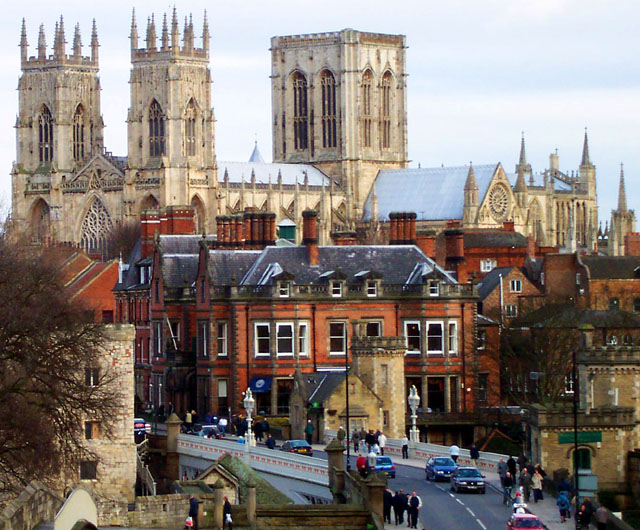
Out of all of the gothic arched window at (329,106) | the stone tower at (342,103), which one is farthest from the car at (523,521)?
the gothic arched window at (329,106)

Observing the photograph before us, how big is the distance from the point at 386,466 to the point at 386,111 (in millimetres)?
143567

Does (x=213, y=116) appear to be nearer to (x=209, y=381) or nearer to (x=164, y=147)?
(x=164, y=147)

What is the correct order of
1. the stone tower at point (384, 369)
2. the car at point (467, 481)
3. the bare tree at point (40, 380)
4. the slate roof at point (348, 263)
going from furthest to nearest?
the slate roof at point (348, 263) < the stone tower at point (384, 369) < the car at point (467, 481) < the bare tree at point (40, 380)

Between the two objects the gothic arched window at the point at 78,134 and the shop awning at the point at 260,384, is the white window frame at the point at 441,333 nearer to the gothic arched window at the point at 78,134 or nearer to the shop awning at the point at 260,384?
the shop awning at the point at 260,384

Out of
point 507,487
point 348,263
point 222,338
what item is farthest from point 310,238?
point 507,487

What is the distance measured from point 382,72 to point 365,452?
449 ft

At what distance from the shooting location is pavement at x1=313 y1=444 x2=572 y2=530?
45.2m

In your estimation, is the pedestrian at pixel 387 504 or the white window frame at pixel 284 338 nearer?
the pedestrian at pixel 387 504

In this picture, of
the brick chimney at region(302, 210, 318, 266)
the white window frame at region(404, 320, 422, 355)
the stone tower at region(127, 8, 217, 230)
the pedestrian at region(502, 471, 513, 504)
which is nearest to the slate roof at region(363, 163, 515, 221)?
the stone tower at region(127, 8, 217, 230)

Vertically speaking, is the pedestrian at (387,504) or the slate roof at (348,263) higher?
the slate roof at (348,263)

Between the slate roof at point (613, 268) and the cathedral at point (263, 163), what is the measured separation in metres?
56.5

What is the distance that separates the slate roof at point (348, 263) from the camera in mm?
72312

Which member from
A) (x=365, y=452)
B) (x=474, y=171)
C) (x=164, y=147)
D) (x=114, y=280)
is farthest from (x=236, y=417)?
(x=474, y=171)

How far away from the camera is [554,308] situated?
3319 inches
